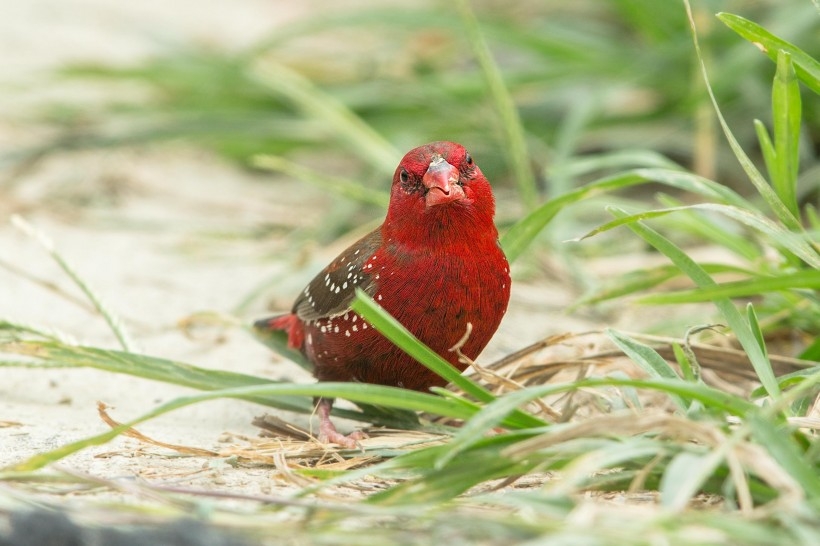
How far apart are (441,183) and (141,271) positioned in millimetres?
2320

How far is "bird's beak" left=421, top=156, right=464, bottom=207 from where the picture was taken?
9.60 feet

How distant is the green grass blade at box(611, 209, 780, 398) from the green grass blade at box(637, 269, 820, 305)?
12 centimetres

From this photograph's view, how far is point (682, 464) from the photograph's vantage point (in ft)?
6.72

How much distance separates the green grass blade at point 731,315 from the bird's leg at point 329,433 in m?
0.89

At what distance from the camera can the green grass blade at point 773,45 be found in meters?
2.73

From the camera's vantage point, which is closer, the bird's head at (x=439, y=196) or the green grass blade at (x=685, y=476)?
the green grass blade at (x=685, y=476)

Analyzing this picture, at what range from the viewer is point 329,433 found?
120 inches

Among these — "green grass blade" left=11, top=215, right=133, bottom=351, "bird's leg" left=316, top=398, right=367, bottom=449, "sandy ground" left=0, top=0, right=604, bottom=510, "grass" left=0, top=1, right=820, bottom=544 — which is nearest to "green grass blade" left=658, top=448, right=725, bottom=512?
"grass" left=0, top=1, right=820, bottom=544

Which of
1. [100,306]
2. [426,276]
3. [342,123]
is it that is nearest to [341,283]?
[426,276]

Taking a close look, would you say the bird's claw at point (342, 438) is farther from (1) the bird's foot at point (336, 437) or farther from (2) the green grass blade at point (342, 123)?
(2) the green grass blade at point (342, 123)

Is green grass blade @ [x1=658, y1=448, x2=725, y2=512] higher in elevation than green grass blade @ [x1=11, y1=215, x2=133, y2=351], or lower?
lower

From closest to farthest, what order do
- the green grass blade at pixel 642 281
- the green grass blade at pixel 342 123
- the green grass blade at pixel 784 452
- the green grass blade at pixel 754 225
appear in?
the green grass blade at pixel 784 452 → the green grass blade at pixel 754 225 → the green grass blade at pixel 642 281 → the green grass blade at pixel 342 123

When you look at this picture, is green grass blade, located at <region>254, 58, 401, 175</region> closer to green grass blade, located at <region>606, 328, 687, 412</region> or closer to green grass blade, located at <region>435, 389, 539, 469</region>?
green grass blade, located at <region>606, 328, 687, 412</region>

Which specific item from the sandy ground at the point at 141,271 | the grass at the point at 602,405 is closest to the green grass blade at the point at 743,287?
the grass at the point at 602,405
